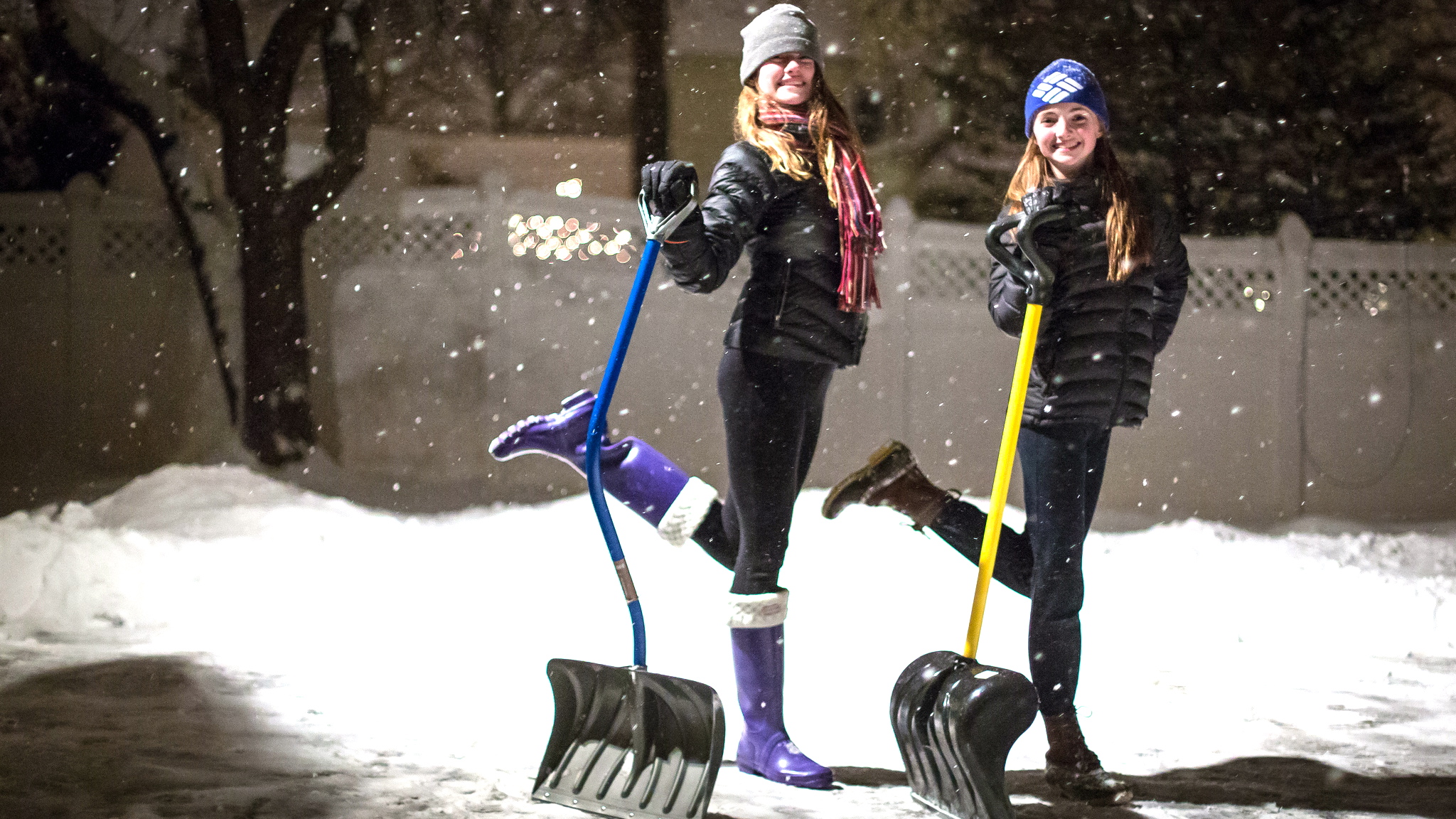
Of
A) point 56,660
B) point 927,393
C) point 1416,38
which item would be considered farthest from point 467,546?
point 1416,38

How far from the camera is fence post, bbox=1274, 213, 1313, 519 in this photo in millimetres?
6332

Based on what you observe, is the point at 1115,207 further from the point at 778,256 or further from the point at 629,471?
the point at 629,471

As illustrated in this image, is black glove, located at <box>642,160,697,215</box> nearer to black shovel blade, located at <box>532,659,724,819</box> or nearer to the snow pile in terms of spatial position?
black shovel blade, located at <box>532,659,724,819</box>

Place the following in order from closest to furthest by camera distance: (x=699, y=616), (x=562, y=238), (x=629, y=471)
A: (x=629, y=471) < (x=699, y=616) < (x=562, y=238)

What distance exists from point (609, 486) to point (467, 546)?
2678 millimetres

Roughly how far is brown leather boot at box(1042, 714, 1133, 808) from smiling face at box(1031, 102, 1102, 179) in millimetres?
1011

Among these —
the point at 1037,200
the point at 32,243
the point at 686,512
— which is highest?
the point at 32,243

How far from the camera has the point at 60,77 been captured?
22.9 ft

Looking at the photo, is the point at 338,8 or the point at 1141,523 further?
the point at 338,8

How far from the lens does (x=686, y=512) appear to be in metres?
2.55

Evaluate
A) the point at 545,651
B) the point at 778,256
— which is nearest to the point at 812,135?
the point at 778,256

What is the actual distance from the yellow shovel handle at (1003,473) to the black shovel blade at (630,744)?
458 millimetres

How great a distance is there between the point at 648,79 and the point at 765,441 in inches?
226

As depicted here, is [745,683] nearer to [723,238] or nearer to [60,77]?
[723,238]
